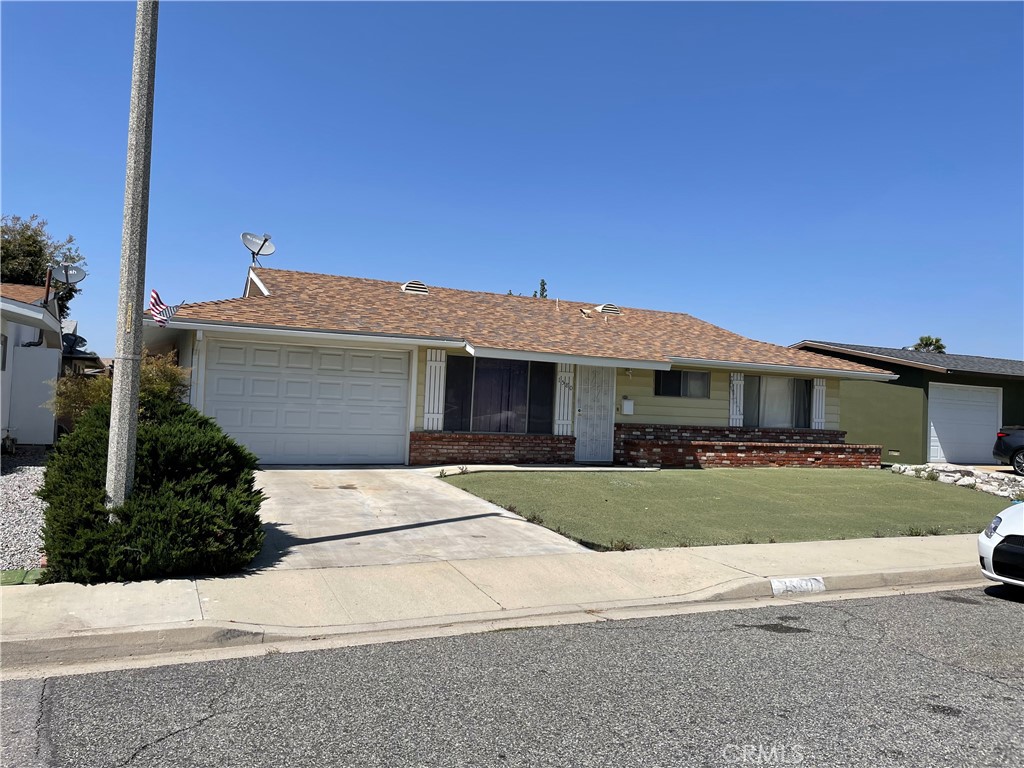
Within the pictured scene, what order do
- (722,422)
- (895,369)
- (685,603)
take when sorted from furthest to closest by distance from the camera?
(895,369)
(722,422)
(685,603)

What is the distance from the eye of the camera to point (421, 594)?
699 centimetres

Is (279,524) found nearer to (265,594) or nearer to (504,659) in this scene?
(265,594)

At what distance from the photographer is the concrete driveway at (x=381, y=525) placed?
27.1 ft

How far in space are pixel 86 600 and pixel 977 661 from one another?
675 centimetres

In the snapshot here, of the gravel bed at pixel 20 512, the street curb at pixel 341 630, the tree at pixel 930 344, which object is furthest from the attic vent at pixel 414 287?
the tree at pixel 930 344

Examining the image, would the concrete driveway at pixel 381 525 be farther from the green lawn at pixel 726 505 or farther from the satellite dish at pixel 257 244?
the satellite dish at pixel 257 244

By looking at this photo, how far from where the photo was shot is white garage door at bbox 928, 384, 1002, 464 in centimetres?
2191

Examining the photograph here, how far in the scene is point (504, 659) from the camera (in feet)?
17.9

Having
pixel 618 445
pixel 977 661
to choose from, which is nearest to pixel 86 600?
pixel 977 661

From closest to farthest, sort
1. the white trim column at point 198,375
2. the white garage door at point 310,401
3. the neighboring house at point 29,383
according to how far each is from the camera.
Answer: the white trim column at point 198,375
the white garage door at point 310,401
the neighboring house at point 29,383

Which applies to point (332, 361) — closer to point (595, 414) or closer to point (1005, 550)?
point (595, 414)

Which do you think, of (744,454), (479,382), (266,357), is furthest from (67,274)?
(744,454)

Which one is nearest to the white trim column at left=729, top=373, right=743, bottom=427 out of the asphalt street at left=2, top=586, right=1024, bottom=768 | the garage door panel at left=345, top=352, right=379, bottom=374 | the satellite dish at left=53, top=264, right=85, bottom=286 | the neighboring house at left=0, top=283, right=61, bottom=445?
the garage door panel at left=345, top=352, right=379, bottom=374

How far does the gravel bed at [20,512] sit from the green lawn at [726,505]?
5.95 metres
